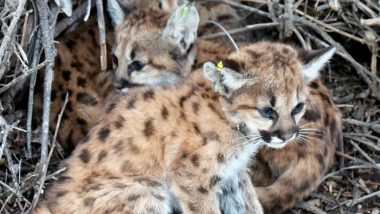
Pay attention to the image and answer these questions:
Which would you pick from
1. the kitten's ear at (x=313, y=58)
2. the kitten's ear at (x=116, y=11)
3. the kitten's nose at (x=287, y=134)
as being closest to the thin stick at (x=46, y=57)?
the kitten's ear at (x=116, y=11)

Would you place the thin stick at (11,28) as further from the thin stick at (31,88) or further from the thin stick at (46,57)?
the thin stick at (31,88)

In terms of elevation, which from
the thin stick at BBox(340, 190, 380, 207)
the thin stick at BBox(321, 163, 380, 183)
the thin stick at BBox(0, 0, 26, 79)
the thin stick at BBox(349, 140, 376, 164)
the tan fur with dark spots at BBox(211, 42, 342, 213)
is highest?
the thin stick at BBox(0, 0, 26, 79)

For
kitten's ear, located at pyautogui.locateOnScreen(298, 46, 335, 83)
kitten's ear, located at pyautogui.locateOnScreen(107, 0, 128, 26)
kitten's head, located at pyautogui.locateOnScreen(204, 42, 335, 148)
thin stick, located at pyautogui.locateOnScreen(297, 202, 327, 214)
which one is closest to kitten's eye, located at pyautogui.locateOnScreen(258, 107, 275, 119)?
kitten's head, located at pyautogui.locateOnScreen(204, 42, 335, 148)

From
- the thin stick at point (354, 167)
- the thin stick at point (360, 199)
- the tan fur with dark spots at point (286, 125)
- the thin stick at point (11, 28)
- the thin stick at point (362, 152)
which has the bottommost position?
the thin stick at point (360, 199)

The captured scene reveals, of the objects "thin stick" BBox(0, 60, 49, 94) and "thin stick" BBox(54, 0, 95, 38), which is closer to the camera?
"thin stick" BBox(0, 60, 49, 94)

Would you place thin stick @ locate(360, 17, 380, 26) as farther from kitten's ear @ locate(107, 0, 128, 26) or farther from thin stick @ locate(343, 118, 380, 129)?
kitten's ear @ locate(107, 0, 128, 26)

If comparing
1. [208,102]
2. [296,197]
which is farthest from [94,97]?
[296,197]
